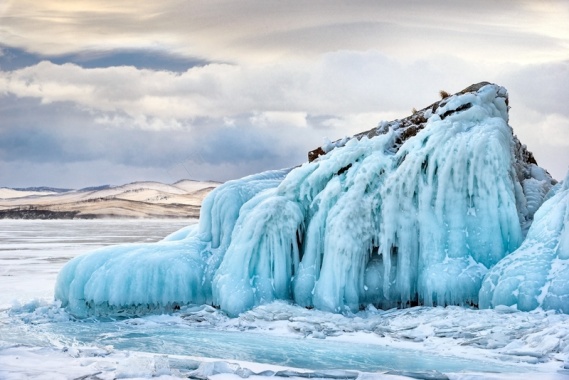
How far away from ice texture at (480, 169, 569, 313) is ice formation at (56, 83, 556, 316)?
61 centimetres

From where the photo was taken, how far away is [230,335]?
13250mm

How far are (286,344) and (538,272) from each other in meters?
4.90

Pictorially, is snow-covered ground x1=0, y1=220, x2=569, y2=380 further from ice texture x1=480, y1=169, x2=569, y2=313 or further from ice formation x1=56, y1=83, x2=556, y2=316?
ice formation x1=56, y1=83, x2=556, y2=316

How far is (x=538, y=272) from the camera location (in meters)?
13.0

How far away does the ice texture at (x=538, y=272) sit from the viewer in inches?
500

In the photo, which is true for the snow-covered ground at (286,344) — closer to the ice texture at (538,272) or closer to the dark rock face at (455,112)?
the ice texture at (538,272)

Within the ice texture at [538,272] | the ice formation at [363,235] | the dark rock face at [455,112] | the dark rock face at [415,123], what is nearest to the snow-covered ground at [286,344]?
the ice texture at [538,272]

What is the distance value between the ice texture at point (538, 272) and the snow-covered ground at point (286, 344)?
367 millimetres

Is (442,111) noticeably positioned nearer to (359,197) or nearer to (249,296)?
(359,197)

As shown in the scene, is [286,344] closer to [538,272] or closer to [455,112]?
[538,272]

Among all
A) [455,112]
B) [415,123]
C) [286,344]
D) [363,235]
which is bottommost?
[286,344]

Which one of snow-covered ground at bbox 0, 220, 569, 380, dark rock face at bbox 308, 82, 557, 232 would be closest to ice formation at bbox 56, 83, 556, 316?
dark rock face at bbox 308, 82, 557, 232

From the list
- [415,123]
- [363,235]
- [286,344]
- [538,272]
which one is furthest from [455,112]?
[286,344]

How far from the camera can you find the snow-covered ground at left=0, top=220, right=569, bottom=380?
9938 millimetres
